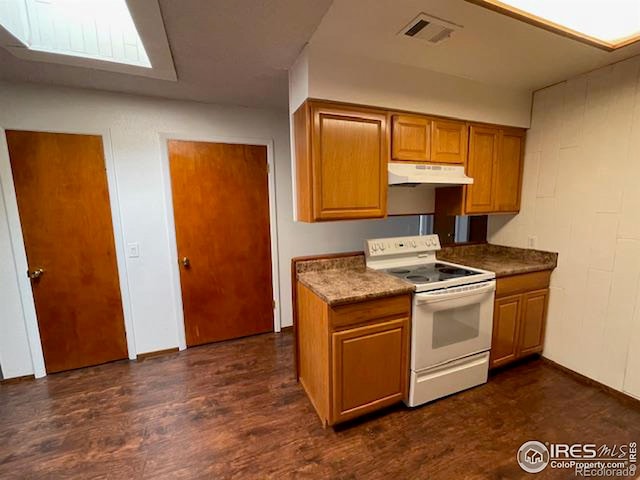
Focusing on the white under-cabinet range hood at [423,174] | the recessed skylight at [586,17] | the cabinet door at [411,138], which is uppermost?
the recessed skylight at [586,17]

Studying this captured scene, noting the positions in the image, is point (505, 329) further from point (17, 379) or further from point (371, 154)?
point (17, 379)

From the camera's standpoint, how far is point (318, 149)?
1.80m

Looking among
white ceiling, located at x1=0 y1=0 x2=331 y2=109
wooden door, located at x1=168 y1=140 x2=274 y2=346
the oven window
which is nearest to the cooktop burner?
the oven window

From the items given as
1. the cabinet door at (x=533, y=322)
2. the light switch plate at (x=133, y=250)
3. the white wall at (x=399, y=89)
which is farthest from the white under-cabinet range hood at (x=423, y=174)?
the light switch plate at (x=133, y=250)

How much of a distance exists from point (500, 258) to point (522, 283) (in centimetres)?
44

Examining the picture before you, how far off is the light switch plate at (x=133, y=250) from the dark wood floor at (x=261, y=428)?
1010 mm

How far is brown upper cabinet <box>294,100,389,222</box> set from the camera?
5.90 ft

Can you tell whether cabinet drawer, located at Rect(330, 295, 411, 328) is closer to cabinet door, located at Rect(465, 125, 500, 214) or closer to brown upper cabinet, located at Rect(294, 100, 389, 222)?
A: brown upper cabinet, located at Rect(294, 100, 389, 222)

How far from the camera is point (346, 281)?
1883mm

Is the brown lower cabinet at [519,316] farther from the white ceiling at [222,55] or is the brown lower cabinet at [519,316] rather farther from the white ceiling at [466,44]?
the white ceiling at [222,55]

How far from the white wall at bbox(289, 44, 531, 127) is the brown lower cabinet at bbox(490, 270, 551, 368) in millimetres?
1354

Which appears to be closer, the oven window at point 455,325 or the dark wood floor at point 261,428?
the dark wood floor at point 261,428

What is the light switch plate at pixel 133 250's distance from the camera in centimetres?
246

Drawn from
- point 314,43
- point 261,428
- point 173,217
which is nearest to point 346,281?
point 261,428
